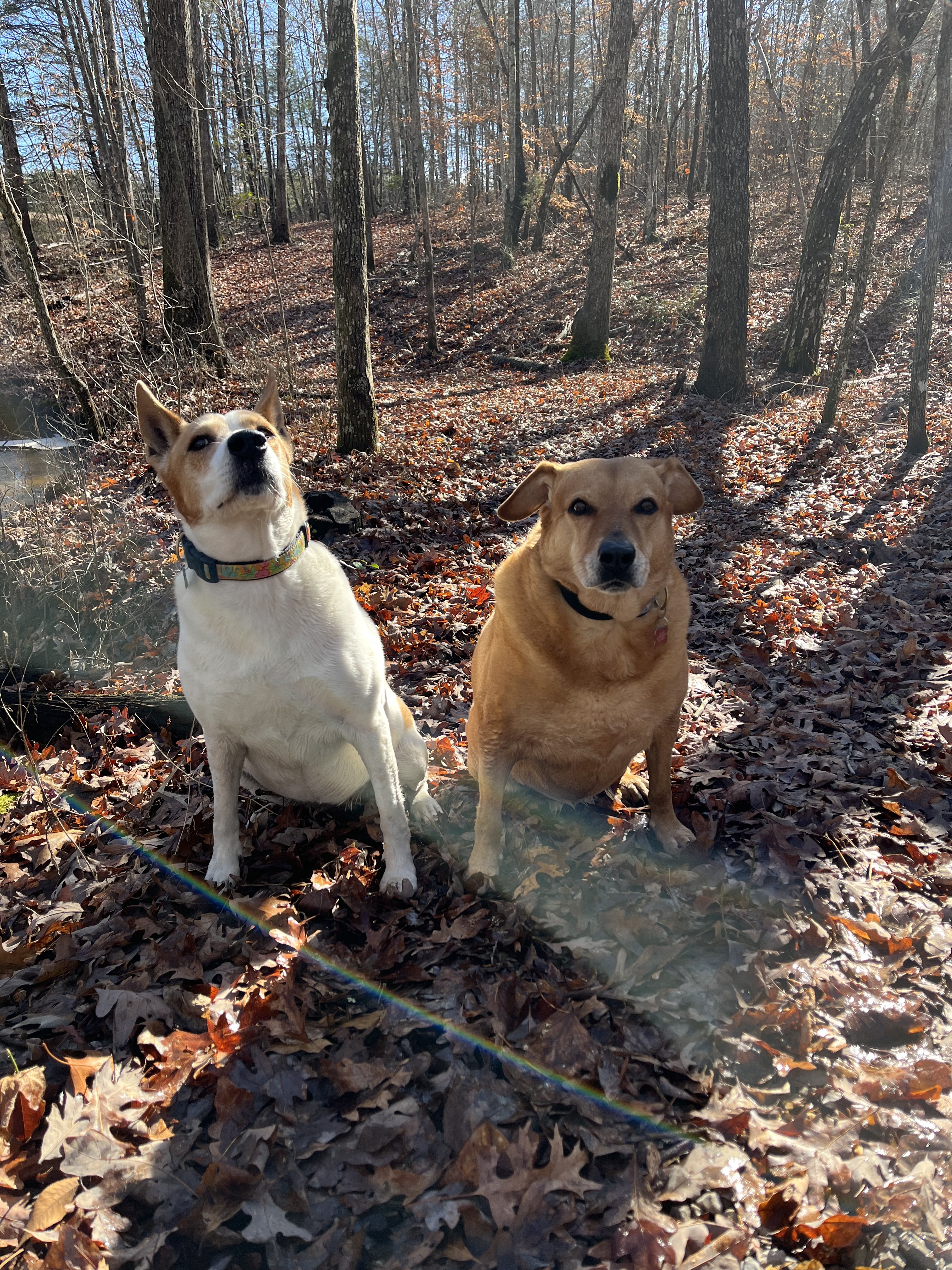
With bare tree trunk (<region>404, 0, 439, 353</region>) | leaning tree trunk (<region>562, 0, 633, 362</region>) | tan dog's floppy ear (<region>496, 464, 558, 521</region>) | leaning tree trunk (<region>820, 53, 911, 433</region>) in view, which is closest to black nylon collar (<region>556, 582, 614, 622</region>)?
tan dog's floppy ear (<region>496, 464, 558, 521</region>)

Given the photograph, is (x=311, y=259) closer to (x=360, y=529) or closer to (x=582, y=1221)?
(x=360, y=529)

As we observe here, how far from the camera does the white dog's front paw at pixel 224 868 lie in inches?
132

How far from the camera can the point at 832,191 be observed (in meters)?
14.2

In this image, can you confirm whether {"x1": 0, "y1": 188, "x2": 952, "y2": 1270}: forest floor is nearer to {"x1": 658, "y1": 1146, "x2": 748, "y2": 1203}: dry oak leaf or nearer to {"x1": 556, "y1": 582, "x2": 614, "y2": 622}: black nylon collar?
{"x1": 658, "y1": 1146, "x2": 748, "y2": 1203}: dry oak leaf

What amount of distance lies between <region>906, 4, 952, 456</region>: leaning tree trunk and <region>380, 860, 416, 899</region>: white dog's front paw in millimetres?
10164

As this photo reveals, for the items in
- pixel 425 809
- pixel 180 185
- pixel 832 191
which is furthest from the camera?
pixel 832 191

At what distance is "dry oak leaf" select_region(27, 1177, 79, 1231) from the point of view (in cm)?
196

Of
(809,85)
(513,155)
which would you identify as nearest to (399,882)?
(513,155)

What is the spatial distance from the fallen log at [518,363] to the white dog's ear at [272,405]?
16352 mm

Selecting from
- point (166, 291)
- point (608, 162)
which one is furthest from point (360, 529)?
point (608, 162)

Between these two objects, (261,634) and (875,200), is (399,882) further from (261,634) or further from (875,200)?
(875,200)

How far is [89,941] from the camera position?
306 cm

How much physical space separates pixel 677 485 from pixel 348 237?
821 cm

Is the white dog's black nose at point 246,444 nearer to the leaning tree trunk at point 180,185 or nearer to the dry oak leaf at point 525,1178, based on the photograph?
the dry oak leaf at point 525,1178
